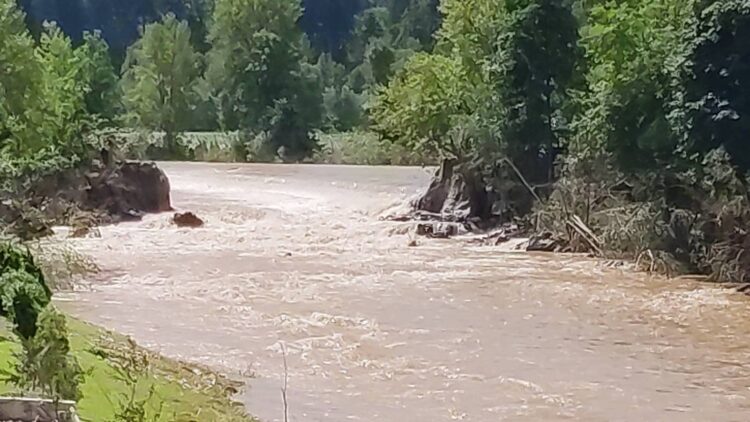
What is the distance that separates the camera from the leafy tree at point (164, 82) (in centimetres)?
6912

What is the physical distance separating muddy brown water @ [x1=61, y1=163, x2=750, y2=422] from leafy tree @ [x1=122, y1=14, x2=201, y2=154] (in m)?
32.8

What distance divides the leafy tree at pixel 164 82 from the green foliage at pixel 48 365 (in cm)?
5736

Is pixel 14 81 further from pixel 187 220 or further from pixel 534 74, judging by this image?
pixel 534 74

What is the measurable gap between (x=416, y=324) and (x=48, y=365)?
1144cm

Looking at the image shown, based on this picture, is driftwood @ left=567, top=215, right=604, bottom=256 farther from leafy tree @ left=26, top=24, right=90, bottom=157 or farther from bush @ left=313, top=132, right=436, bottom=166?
bush @ left=313, top=132, right=436, bottom=166

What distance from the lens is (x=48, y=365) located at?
10438 millimetres

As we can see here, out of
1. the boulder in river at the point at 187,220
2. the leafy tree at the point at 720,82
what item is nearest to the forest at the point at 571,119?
the leafy tree at the point at 720,82

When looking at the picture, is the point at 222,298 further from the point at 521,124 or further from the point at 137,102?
the point at 137,102

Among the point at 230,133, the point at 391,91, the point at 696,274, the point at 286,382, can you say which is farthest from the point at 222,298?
the point at 230,133

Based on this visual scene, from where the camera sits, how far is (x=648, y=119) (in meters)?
29.1

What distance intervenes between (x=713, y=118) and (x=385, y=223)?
12.8 meters

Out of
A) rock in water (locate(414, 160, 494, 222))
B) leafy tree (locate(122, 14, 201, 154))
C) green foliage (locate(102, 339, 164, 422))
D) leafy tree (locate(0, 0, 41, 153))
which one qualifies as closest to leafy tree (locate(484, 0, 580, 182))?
rock in water (locate(414, 160, 494, 222))

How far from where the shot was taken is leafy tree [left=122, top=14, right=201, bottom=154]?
69125 millimetres

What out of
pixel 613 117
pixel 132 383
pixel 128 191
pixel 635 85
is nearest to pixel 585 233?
pixel 613 117
